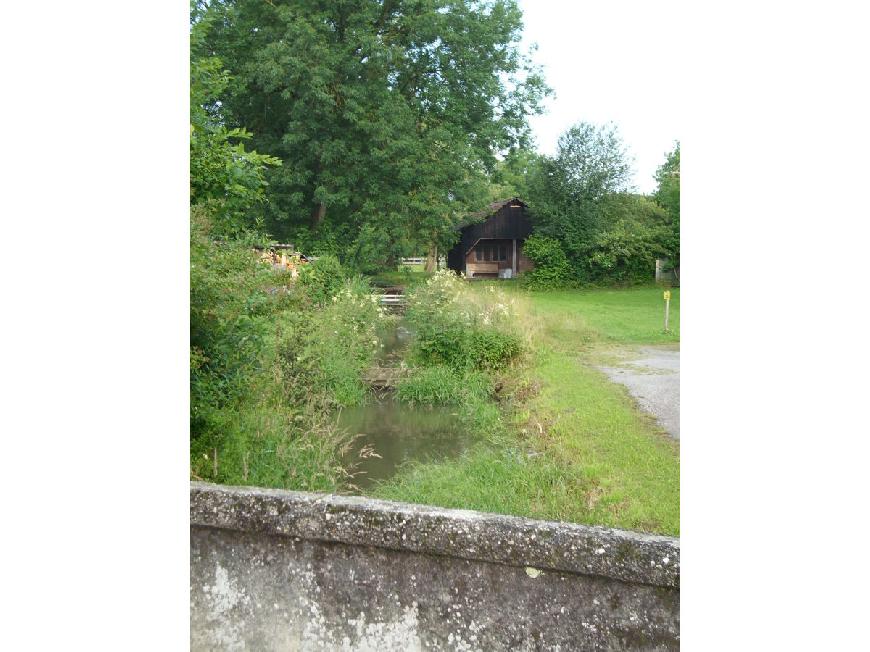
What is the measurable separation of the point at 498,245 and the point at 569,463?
3.61 m

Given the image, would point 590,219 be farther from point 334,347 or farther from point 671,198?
point 334,347

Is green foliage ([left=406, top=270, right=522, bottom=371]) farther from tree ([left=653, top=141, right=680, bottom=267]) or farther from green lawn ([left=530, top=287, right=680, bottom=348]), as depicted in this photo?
tree ([left=653, top=141, right=680, bottom=267])

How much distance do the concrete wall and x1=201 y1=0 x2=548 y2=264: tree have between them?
83.6 inches

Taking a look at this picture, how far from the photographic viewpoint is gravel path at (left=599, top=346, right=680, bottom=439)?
3854mm

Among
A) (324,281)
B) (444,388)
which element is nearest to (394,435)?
(444,388)

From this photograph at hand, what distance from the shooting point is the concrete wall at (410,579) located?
0.92 m

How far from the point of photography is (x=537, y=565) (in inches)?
37.3

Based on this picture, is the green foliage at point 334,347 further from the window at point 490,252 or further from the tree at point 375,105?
the window at point 490,252

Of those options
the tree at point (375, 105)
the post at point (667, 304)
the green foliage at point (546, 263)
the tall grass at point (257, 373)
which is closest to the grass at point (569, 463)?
the post at point (667, 304)

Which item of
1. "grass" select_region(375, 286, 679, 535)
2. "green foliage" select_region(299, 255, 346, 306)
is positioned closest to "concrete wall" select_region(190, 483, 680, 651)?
"grass" select_region(375, 286, 679, 535)

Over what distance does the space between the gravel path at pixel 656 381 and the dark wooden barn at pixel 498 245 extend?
1.55 m

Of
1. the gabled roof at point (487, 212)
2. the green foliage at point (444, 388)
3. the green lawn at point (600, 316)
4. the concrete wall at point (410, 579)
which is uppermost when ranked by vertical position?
the gabled roof at point (487, 212)
